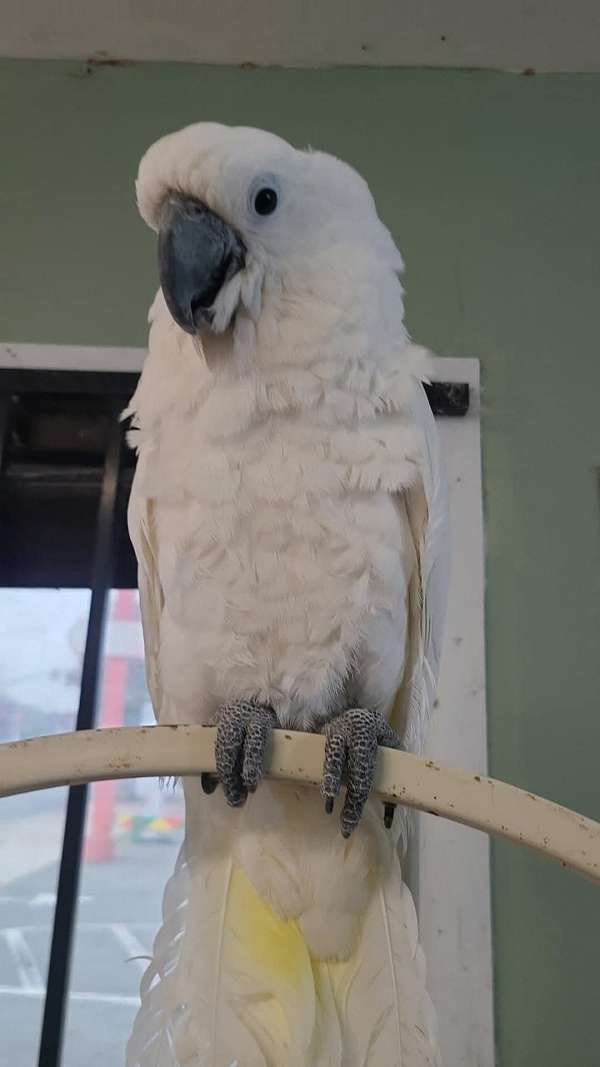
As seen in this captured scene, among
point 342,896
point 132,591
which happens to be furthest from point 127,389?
point 342,896

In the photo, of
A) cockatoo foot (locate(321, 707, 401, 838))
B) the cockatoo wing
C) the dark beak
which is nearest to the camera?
cockatoo foot (locate(321, 707, 401, 838))

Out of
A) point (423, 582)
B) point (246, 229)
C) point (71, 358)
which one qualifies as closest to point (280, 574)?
point (423, 582)

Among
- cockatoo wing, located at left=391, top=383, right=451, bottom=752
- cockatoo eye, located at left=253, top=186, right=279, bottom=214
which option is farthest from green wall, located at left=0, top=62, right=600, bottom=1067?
cockatoo eye, located at left=253, top=186, right=279, bottom=214

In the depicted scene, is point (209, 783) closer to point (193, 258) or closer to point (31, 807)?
point (193, 258)

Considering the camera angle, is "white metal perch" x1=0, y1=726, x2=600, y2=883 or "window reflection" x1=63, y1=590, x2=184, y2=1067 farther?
"window reflection" x1=63, y1=590, x2=184, y2=1067

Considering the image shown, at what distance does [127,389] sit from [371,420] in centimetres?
83

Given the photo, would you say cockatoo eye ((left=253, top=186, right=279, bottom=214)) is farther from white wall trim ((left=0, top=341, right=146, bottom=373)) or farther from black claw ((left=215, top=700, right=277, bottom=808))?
white wall trim ((left=0, top=341, right=146, bottom=373))

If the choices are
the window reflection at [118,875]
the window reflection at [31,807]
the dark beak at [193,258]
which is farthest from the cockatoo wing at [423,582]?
the window reflection at [31,807]

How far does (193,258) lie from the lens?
958 millimetres

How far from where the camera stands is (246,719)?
95 cm

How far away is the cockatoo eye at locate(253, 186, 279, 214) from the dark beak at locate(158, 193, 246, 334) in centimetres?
5

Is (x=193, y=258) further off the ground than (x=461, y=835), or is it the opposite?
(x=193, y=258)

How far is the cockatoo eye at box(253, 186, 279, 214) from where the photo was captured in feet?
3.32

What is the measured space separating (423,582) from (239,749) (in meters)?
0.34
